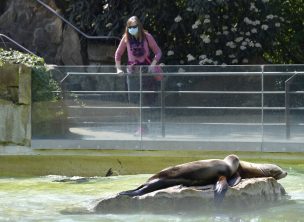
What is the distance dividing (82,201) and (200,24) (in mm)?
8223

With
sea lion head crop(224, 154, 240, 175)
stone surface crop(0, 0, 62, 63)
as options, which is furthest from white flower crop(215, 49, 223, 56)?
sea lion head crop(224, 154, 240, 175)

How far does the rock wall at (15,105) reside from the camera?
12.5m

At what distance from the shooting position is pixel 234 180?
9.31 meters

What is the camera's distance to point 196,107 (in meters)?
12.1

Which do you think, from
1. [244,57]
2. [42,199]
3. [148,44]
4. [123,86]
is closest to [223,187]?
[42,199]

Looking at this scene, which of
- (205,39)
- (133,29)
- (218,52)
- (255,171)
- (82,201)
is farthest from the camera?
(218,52)

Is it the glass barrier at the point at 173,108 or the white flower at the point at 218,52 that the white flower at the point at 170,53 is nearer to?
the white flower at the point at 218,52

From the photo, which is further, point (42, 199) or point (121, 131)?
point (121, 131)

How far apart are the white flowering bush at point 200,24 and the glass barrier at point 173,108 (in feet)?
15.4

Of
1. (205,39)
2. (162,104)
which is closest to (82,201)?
(162,104)

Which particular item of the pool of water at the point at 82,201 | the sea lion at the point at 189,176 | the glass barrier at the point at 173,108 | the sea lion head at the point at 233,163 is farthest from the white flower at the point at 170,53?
the sea lion at the point at 189,176

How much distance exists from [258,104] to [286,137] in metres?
0.58

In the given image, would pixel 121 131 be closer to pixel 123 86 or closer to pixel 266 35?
pixel 123 86

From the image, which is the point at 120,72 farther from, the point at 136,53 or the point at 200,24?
the point at 200,24
